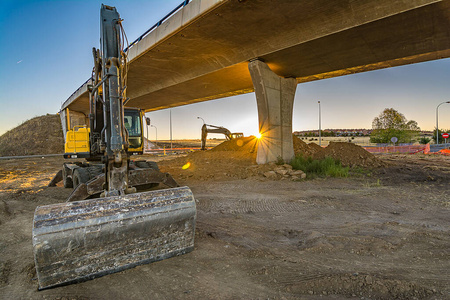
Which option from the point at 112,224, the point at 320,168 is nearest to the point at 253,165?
the point at 320,168

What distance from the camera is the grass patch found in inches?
465

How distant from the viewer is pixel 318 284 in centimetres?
293

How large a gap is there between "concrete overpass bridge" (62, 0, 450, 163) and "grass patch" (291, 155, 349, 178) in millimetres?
1776

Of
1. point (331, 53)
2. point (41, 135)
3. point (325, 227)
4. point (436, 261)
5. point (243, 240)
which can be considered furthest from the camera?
point (41, 135)

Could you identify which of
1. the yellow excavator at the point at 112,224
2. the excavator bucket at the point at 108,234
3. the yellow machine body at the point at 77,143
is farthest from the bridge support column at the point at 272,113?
the excavator bucket at the point at 108,234

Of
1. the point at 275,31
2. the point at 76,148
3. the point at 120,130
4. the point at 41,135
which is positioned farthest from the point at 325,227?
the point at 41,135

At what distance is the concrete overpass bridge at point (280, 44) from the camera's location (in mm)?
9281

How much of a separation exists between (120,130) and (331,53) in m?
11.8

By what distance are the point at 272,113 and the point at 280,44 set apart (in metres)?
4.13

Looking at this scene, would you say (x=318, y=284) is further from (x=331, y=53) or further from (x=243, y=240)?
(x=331, y=53)

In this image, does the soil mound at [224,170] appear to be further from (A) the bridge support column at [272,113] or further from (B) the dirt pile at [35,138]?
(B) the dirt pile at [35,138]

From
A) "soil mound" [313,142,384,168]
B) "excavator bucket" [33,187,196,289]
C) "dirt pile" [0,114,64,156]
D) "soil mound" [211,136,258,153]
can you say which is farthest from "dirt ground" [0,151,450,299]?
"dirt pile" [0,114,64,156]

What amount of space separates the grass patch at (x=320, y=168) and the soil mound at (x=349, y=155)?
2.18 meters

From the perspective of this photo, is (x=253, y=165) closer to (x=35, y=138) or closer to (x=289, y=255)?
(x=289, y=255)
